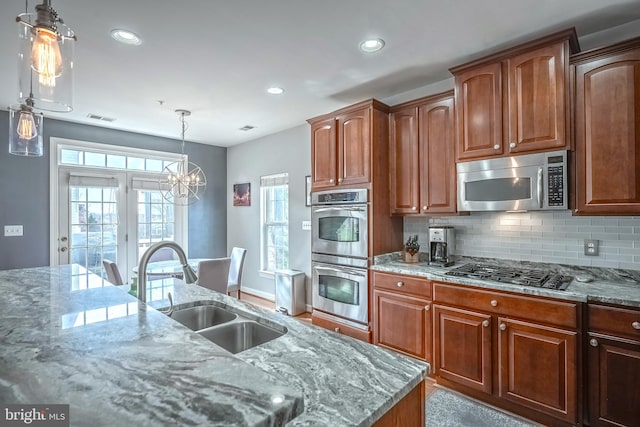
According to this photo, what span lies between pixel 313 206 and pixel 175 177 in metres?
1.89

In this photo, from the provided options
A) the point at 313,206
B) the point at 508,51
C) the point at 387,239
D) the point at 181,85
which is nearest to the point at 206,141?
the point at 181,85

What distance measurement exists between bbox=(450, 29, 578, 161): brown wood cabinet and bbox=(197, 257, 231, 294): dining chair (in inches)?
105

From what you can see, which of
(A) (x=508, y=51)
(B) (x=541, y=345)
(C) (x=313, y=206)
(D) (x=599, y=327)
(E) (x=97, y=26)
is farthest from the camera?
(C) (x=313, y=206)

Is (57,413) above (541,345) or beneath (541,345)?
above

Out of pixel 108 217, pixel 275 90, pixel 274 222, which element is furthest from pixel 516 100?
pixel 108 217

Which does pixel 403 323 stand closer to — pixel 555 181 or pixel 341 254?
pixel 341 254

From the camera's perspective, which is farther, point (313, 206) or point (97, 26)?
point (313, 206)

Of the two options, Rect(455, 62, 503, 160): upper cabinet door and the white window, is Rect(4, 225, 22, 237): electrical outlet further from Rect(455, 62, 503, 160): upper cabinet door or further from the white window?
Rect(455, 62, 503, 160): upper cabinet door

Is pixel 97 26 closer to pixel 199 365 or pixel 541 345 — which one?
pixel 199 365

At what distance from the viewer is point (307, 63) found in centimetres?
267

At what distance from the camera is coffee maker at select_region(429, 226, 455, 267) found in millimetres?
2861

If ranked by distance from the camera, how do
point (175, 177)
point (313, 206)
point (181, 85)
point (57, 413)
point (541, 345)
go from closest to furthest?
point (57, 413) < point (541, 345) < point (181, 85) < point (313, 206) < point (175, 177)

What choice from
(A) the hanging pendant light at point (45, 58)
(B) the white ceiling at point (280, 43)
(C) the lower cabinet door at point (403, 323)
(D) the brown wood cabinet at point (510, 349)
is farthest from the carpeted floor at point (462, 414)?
(A) the hanging pendant light at point (45, 58)

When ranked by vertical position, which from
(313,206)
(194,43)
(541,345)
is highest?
(194,43)
